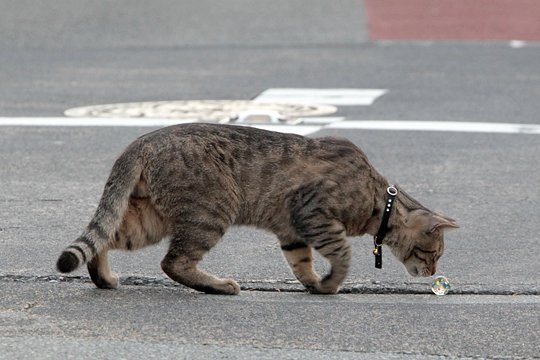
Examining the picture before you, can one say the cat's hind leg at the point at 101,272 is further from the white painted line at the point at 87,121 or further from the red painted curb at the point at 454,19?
the red painted curb at the point at 454,19

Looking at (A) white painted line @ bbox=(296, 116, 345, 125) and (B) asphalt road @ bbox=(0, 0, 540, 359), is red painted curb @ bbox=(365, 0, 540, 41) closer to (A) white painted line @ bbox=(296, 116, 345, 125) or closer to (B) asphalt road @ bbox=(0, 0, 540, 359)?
(B) asphalt road @ bbox=(0, 0, 540, 359)

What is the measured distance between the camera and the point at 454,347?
518cm

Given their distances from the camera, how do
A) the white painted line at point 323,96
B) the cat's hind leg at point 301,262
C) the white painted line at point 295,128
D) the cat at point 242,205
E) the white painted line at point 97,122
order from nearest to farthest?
the cat at point 242,205 → the cat's hind leg at point 301,262 → the white painted line at point 295,128 → the white painted line at point 97,122 → the white painted line at point 323,96

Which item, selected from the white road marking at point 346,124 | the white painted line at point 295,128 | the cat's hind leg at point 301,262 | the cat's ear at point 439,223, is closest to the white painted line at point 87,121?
the white road marking at point 346,124

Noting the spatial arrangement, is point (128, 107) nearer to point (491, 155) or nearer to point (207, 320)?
point (491, 155)

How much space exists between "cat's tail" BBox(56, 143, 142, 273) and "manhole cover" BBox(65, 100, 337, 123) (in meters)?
5.01

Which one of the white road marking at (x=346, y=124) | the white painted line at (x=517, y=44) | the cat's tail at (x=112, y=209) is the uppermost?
the cat's tail at (x=112, y=209)

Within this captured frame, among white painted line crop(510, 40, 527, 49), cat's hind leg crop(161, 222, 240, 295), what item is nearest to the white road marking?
cat's hind leg crop(161, 222, 240, 295)

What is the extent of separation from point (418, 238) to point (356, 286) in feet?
1.49

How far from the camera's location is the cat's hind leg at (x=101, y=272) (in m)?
6.06

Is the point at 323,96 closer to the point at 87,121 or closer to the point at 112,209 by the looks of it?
the point at 87,121

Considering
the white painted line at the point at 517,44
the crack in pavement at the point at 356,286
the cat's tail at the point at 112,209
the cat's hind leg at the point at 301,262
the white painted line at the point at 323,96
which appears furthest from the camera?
the white painted line at the point at 517,44

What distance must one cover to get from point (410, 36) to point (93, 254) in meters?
11.9

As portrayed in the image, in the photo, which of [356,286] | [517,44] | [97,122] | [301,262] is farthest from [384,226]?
[517,44]
